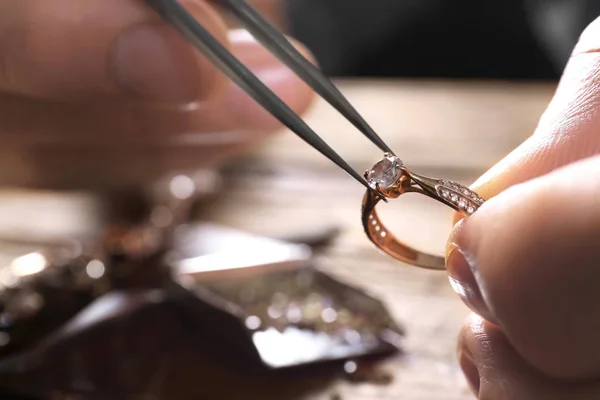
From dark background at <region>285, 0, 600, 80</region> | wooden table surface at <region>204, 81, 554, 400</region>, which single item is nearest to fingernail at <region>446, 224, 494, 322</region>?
wooden table surface at <region>204, 81, 554, 400</region>

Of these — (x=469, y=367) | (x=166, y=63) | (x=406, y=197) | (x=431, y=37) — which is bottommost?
(x=469, y=367)

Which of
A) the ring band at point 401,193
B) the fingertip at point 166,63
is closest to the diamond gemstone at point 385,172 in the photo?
the ring band at point 401,193

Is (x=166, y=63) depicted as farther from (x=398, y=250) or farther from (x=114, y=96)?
(x=398, y=250)

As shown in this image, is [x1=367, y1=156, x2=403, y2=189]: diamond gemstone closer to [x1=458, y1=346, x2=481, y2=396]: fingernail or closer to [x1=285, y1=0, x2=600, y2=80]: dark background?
[x1=458, y1=346, x2=481, y2=396]: fingernail

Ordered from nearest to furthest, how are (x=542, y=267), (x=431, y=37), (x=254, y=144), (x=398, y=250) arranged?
(x=542, y=267) < (x=398, y=250) < (x=254, y=144) < (x=431, y=37)

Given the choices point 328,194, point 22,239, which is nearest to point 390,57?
point 328,194

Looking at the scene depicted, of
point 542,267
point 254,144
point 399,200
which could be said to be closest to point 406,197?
point 399,200
